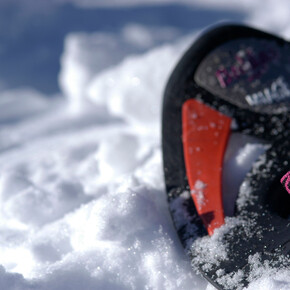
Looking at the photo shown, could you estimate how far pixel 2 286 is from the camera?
73 centimetres

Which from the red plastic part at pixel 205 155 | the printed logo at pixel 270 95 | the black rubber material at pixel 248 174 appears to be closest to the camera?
the black rubber material at pixel 248 174

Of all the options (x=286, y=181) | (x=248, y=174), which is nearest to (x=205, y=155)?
(x=248, y=174)

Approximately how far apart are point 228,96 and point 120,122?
609 mm

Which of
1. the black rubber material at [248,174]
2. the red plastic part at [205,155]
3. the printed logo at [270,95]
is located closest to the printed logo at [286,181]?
the black rubber material at [248,174]

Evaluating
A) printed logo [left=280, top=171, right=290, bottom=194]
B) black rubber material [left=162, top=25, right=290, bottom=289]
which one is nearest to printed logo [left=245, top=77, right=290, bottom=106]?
black rubber material [left=162, top=25, right=290, bottom=289]

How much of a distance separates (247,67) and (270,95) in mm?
105

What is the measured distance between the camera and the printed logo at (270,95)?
3.43ft

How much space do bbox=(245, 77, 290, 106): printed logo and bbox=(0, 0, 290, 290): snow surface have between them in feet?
Answer: 0.39

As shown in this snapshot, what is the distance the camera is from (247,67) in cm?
108

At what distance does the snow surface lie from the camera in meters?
0.78

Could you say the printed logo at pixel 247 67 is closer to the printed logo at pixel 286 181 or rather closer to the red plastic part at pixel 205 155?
the red plastic part at pixel 205 155

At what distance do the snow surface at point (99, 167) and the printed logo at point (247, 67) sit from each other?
18 cm

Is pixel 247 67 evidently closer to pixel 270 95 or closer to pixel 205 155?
pixel 270 95

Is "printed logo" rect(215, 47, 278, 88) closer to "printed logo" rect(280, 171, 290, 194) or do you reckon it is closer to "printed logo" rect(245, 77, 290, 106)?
"printed logo" rect(245, 77, 290, 106)
